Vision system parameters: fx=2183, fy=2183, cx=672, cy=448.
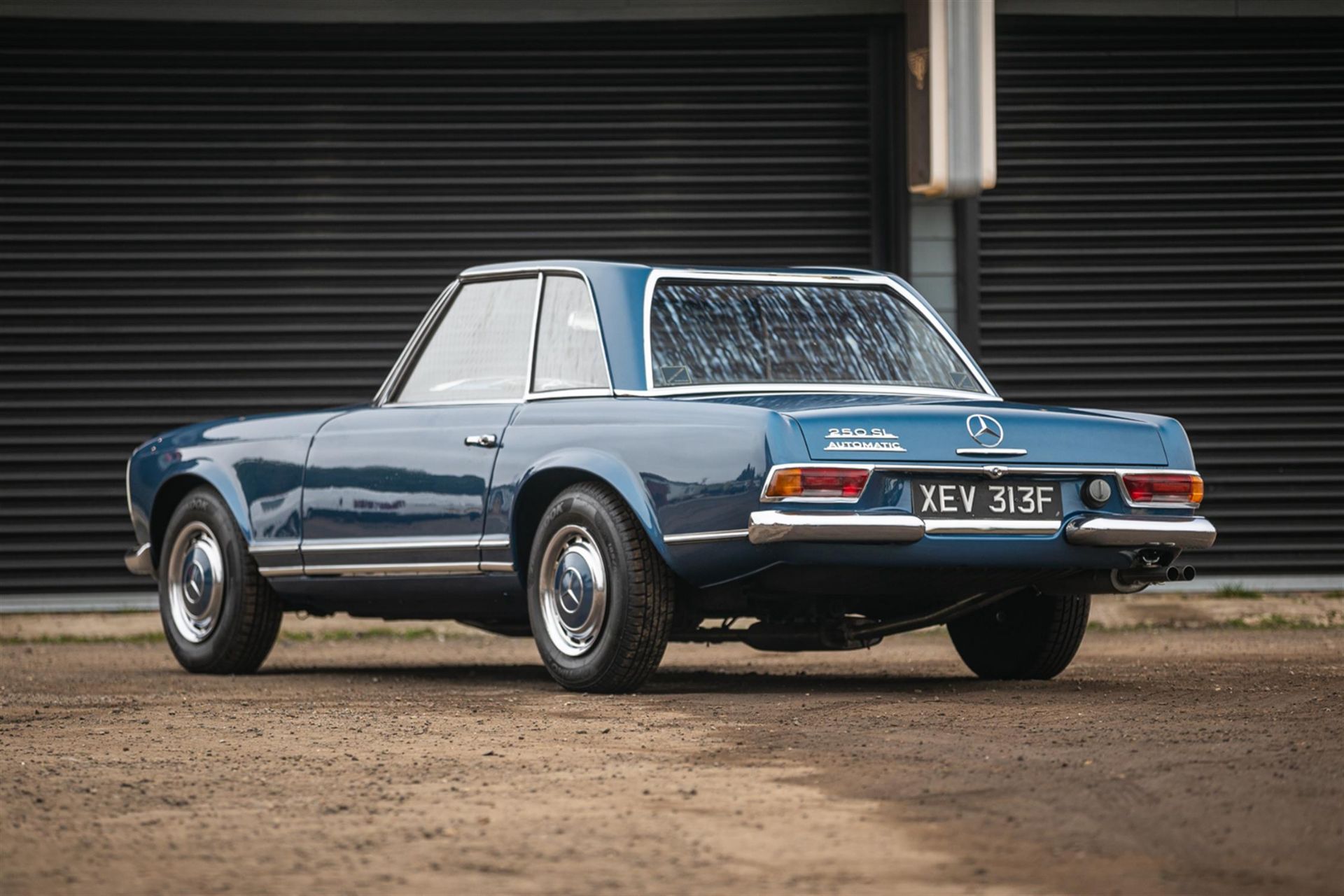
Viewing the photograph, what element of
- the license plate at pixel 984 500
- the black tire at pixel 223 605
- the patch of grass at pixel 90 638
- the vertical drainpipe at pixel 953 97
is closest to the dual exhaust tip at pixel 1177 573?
the license plate at pixel 984 500

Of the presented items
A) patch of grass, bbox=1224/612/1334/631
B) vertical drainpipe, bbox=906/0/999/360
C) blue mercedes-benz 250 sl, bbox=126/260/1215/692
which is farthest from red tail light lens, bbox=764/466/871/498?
patch of grass, bbox=1224/612/1334/631

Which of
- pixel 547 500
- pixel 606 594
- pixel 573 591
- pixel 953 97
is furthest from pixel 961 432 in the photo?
pixel 953 97

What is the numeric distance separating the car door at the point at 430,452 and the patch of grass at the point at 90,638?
14.7 ft

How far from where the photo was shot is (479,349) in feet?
28.0

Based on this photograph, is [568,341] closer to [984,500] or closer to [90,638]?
[984,500]

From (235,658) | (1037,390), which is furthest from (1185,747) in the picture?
(1037,390)

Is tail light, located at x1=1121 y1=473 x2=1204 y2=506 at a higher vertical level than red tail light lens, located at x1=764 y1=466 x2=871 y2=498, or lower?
lower

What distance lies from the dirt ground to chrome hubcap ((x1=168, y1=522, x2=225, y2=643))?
2.36ft

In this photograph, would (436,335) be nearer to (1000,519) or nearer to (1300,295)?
(1000,519)

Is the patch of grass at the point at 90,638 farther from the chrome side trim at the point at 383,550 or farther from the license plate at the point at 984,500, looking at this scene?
the license plate at the point at 984,500

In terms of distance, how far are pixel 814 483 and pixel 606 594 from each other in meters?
1.00

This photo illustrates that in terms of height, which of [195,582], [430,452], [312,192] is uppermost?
[312,192]

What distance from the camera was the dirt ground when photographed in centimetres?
411

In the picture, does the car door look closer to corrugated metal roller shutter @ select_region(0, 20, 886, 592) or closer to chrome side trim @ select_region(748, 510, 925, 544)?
chrome side trim @ select_region(748, 510, 925, 544)
